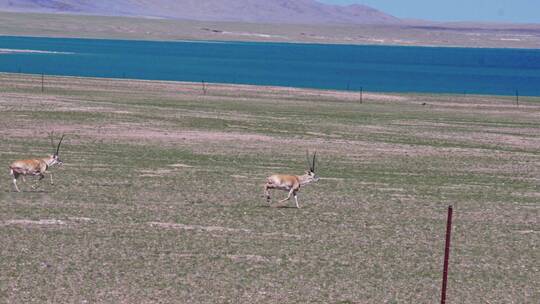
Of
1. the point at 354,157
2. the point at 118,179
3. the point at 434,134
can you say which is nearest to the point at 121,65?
the point at 434,134

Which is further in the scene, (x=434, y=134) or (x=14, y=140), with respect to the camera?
(x=434, y=134)

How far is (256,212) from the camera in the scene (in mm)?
23641

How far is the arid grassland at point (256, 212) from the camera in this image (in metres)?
17.0

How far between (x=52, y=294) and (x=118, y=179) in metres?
12.2

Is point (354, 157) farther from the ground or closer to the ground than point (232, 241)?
closer to the ground

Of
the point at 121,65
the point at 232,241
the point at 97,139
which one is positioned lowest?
the point at 121,65

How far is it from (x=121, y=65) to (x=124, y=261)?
329 ft

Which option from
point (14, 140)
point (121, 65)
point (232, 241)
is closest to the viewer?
point (232, 241)

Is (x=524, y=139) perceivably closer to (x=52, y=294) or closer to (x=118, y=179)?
(x=118, y=179)

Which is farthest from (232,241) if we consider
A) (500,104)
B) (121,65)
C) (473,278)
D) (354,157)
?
(121,65)

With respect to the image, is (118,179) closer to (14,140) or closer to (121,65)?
(14,140)

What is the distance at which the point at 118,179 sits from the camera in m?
27.9

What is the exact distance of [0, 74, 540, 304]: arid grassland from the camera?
55.8 feet

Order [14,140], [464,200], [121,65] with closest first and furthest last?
[464,200] → [14,140] → [121,65]
